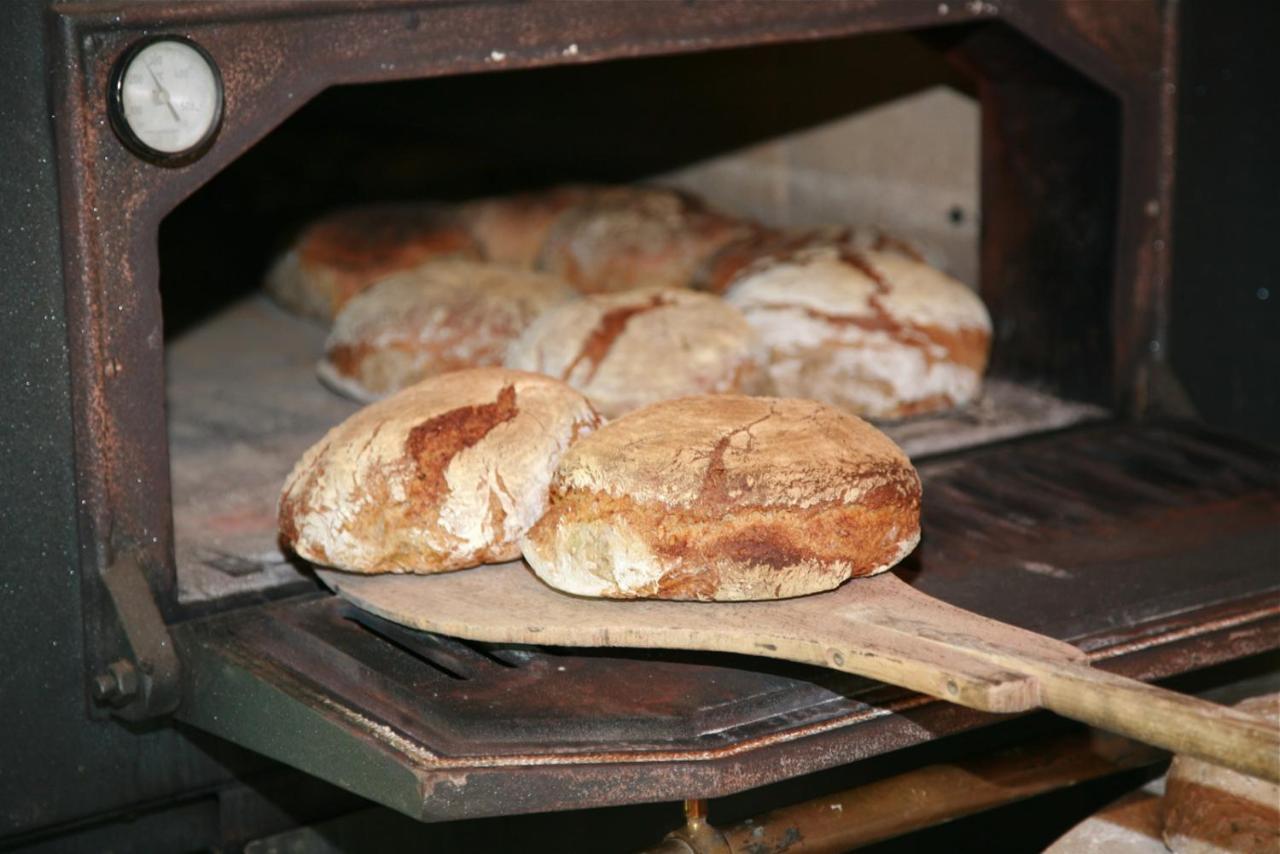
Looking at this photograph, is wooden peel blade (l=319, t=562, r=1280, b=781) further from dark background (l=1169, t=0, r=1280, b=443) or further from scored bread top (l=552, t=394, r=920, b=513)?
dark background (l=1169, t=0, r=1280, b=443)

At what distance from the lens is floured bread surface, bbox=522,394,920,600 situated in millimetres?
1688

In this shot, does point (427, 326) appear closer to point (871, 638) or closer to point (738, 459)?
point (738, 459)

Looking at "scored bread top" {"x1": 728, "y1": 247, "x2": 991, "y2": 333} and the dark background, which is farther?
"scored bread top" {"x1": 728, "y1": 247, "x2": 991, "y2": 333}

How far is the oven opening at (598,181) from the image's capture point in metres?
2.66

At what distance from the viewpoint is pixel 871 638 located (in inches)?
61.6

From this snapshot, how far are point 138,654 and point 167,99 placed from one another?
0.61 m

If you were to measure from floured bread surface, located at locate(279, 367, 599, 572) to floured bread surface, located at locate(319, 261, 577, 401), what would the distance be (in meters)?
0.93

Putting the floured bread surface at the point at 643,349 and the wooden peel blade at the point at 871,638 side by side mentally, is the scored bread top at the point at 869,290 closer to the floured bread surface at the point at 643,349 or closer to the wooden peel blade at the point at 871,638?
the floured bread surface at the point at 643,349

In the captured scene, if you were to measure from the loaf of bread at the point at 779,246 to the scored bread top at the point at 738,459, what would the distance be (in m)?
1.12

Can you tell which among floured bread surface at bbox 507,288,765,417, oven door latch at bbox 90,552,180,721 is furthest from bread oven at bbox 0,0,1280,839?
floured bread surface at bbox 507,288,765,417

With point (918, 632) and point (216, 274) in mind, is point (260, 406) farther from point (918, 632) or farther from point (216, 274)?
point (918, 632)

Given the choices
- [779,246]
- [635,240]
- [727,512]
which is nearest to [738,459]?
[727,512]

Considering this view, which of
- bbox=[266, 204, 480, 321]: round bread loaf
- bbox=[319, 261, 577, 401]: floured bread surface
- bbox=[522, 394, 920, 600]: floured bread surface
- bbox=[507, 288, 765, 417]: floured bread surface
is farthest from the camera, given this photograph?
bbox=[266, 204, 480, 321]: round bread loaf

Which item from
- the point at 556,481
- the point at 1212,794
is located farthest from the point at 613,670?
the point at 1212,794
